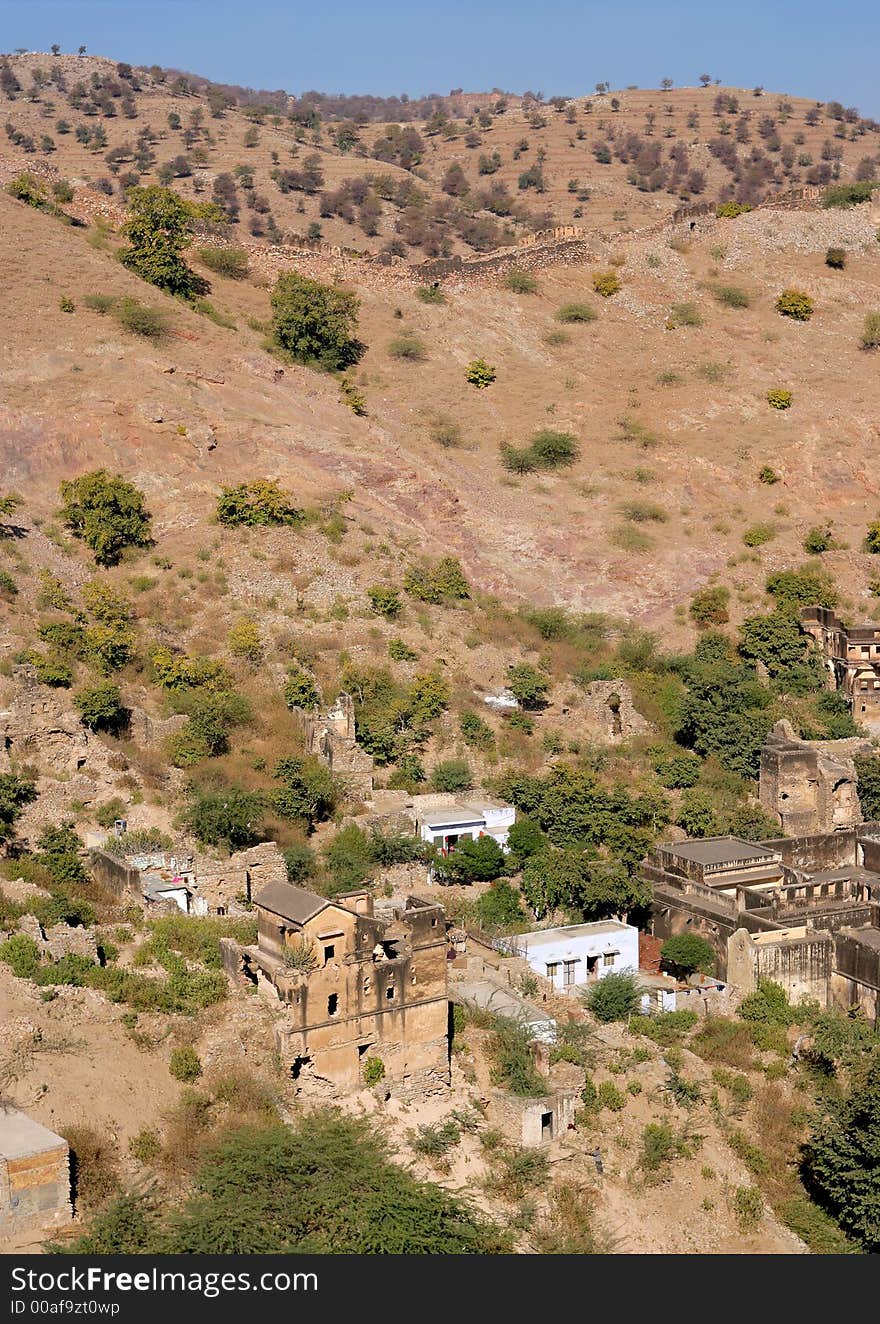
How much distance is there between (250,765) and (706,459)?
21038 mm

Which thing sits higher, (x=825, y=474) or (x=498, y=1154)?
(x=825, y=474)

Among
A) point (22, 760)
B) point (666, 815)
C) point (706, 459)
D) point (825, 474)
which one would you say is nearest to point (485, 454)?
point (706, 459)

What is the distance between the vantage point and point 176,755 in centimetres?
3241

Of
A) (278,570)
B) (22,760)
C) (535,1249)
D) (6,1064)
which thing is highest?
(278,570)

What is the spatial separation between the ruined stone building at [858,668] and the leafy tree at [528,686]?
23.2 feet

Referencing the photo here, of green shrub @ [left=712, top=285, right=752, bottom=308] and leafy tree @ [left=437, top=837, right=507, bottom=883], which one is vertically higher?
green shrub @ [left=712, top=285, right=752, bottom=308]

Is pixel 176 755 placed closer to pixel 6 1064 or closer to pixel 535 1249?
pixel 6 1064

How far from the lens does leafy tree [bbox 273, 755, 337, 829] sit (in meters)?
31.5

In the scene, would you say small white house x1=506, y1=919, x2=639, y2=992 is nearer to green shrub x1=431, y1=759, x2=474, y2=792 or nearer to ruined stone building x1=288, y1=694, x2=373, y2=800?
green shrub x1=431, y1=759, x2=474, y2=792

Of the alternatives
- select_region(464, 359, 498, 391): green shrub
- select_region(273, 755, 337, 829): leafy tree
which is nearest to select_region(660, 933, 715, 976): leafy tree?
select_region(273, 755, 337, 829): leafy tree

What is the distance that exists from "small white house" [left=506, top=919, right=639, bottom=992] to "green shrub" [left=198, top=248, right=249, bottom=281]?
97.1 feet

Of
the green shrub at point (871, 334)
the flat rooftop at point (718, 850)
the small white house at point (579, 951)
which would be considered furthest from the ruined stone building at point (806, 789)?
the green shrub at point (871, 334)

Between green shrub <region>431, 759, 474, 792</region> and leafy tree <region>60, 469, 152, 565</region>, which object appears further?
leafy tree <region>60, 469, 152, 565</region>

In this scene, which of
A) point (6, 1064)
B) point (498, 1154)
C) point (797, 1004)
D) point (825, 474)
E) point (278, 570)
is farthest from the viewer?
point (825, 474)
